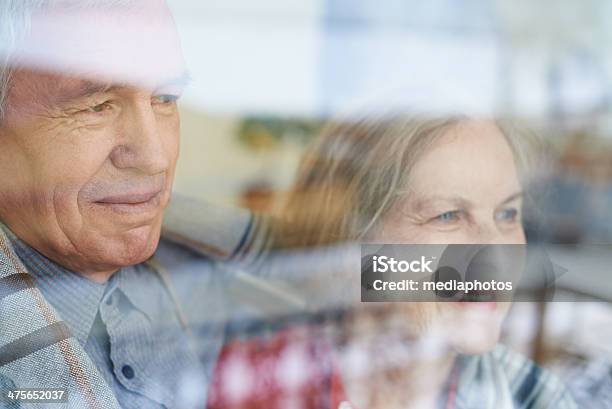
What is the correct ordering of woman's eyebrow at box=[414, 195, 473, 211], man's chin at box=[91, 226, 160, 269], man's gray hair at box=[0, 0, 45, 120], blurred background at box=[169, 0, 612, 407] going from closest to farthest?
man's gray hair at box=[0, 0, 45, 120]
man's chin at box=[91, 226, 160, 269]
woman's eyebrow at box=[414, 195, 473, 211]
blurred background at box=[169, 0, 612, 407]

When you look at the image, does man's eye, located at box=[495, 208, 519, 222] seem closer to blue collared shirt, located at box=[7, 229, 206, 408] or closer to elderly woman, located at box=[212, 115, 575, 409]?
→ elderly woman, located at box=[212, 115, 575, 409]

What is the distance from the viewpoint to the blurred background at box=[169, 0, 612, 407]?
1.29 m

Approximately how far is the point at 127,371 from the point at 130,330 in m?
0.08

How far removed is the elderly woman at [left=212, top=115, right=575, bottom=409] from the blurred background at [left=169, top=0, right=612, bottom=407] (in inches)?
2.6

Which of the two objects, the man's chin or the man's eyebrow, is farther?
the man's eyebrow

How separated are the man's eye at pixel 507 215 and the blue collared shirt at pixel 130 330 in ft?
2.13

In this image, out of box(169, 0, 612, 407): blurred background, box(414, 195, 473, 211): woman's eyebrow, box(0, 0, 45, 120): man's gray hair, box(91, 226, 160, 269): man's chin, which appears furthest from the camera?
box(169, 0, 612, 407): blurred background

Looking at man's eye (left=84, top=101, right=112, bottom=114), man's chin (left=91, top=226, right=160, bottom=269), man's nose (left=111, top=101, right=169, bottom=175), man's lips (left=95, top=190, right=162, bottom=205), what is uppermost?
man's eye (left=84, top=101, right=112, bottom=114)

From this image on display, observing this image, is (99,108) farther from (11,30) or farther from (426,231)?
(426,231)

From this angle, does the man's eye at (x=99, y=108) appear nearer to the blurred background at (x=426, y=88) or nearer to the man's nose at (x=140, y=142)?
the man's nose at (x=140, y=142)

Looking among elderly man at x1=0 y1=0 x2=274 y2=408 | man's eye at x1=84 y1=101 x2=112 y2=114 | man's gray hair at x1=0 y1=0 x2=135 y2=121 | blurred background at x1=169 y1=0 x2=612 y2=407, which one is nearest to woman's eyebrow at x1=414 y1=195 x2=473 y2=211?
blurred background at x1=169 y1=0 x2=612 y2=407

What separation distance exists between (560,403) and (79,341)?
3.06 ft

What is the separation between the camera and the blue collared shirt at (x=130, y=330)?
3.32 ft

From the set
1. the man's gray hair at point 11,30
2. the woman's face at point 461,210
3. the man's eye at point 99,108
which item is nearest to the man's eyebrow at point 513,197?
the woman's face at point 461,210
